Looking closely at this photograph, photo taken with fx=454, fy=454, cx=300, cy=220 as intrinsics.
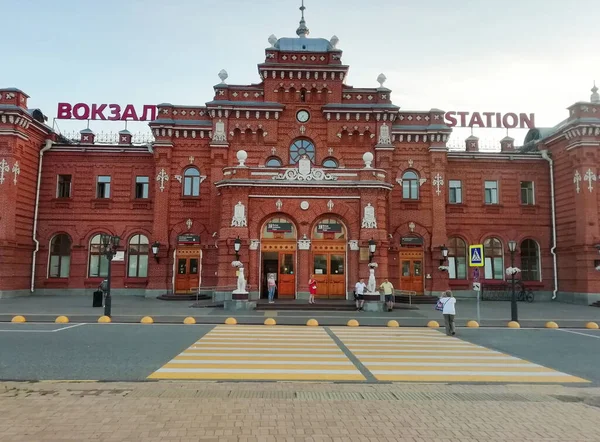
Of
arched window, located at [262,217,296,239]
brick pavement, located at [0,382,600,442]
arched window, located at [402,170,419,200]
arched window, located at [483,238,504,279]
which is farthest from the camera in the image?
arched window, located at [483,238,504,279]

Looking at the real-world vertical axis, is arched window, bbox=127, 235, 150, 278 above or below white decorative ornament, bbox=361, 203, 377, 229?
below

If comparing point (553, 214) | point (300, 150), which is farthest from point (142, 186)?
point (553, 214)

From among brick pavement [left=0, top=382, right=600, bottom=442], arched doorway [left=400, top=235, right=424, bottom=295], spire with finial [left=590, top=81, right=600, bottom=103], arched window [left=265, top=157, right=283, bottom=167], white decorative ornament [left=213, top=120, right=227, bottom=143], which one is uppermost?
spire with finial [left=590, top=81, right=600, bottom=103]

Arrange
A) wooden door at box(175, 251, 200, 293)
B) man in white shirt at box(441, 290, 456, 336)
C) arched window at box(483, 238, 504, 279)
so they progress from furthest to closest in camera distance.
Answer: arched window at box(483, 238, 504, 279)
wooden door at box(175, 251, 200, 293)
man in white shirt at box(441, 290, 456, 336)

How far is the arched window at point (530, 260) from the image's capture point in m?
33.2

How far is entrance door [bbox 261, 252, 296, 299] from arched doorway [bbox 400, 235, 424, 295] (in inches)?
344

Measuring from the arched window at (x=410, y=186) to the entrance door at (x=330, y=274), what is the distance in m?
8.20

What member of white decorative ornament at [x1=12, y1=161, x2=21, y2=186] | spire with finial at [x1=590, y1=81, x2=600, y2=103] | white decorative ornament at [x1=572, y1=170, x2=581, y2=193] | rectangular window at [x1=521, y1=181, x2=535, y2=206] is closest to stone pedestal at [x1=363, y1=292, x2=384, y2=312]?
rectangular window at [x1=521, y1=181, x2=535, y2=206]

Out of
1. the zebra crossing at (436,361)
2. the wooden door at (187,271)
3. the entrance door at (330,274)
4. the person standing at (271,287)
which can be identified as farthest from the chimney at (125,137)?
the zebra crossing at (436,361)

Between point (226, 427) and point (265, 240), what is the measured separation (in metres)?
21.6

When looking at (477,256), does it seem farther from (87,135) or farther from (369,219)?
(87,135)

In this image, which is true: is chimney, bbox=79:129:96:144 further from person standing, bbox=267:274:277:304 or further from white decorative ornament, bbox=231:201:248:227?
person standing, bbox=267:274:277:304

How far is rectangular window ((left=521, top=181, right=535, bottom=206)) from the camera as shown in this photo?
3416cm

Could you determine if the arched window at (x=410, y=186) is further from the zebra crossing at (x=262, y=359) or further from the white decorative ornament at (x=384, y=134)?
the zebra crossing at (x=262, y=359)
